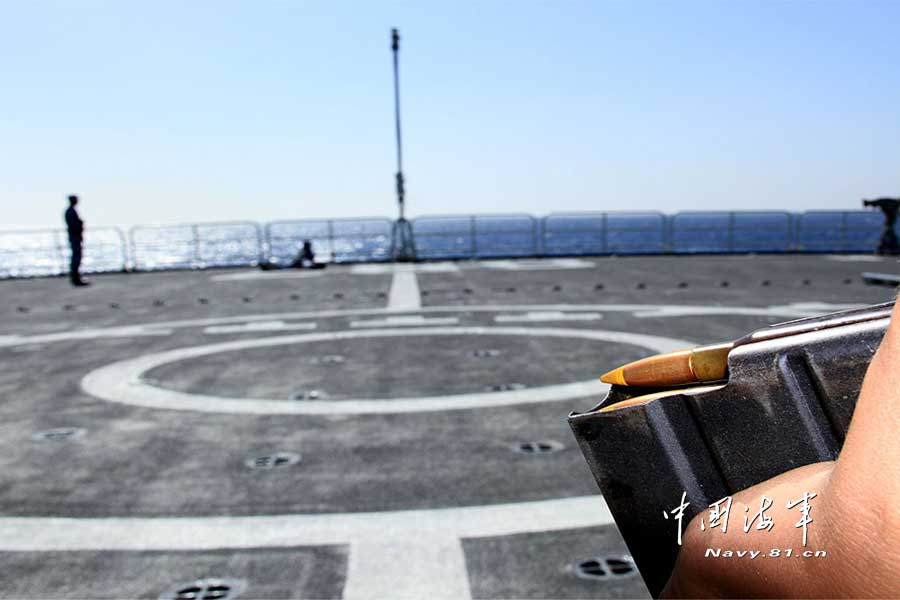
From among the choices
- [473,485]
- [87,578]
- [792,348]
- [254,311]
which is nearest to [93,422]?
[87,578]

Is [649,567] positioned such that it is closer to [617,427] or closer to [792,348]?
[617,427]

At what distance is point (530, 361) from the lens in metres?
8.52

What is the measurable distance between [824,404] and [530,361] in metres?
7.09

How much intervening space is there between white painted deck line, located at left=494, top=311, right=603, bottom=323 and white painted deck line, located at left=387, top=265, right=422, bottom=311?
7.14ft

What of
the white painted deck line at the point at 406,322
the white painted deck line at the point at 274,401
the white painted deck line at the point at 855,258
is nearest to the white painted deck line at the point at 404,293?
the white painted deck line at the point at 406,322

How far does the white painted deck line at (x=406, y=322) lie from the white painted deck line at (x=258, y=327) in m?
0.79

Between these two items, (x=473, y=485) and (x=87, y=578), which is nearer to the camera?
(x=87, y=578)

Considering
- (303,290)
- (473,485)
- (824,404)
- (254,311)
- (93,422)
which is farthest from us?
(303,290)

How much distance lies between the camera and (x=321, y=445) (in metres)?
5.61

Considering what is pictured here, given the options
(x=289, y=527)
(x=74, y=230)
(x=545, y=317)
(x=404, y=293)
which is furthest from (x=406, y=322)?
(x=74, y=230)

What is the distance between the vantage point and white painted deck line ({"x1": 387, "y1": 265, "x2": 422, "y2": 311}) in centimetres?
1385

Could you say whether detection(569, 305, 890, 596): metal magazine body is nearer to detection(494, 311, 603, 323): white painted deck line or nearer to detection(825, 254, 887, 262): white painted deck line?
detection(494, 311, 603, 323): white painted deck line

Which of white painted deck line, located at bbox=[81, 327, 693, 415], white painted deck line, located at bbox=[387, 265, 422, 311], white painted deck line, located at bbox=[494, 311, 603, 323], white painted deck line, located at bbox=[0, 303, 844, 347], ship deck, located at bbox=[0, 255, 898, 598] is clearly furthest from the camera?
white painted deck line, located at bbox=[387, 265, 422, 311]

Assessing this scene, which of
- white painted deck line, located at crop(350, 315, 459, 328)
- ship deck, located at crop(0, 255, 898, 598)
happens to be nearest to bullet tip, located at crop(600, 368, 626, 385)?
ship deck, located at crop(0, 255, 898, 598)
